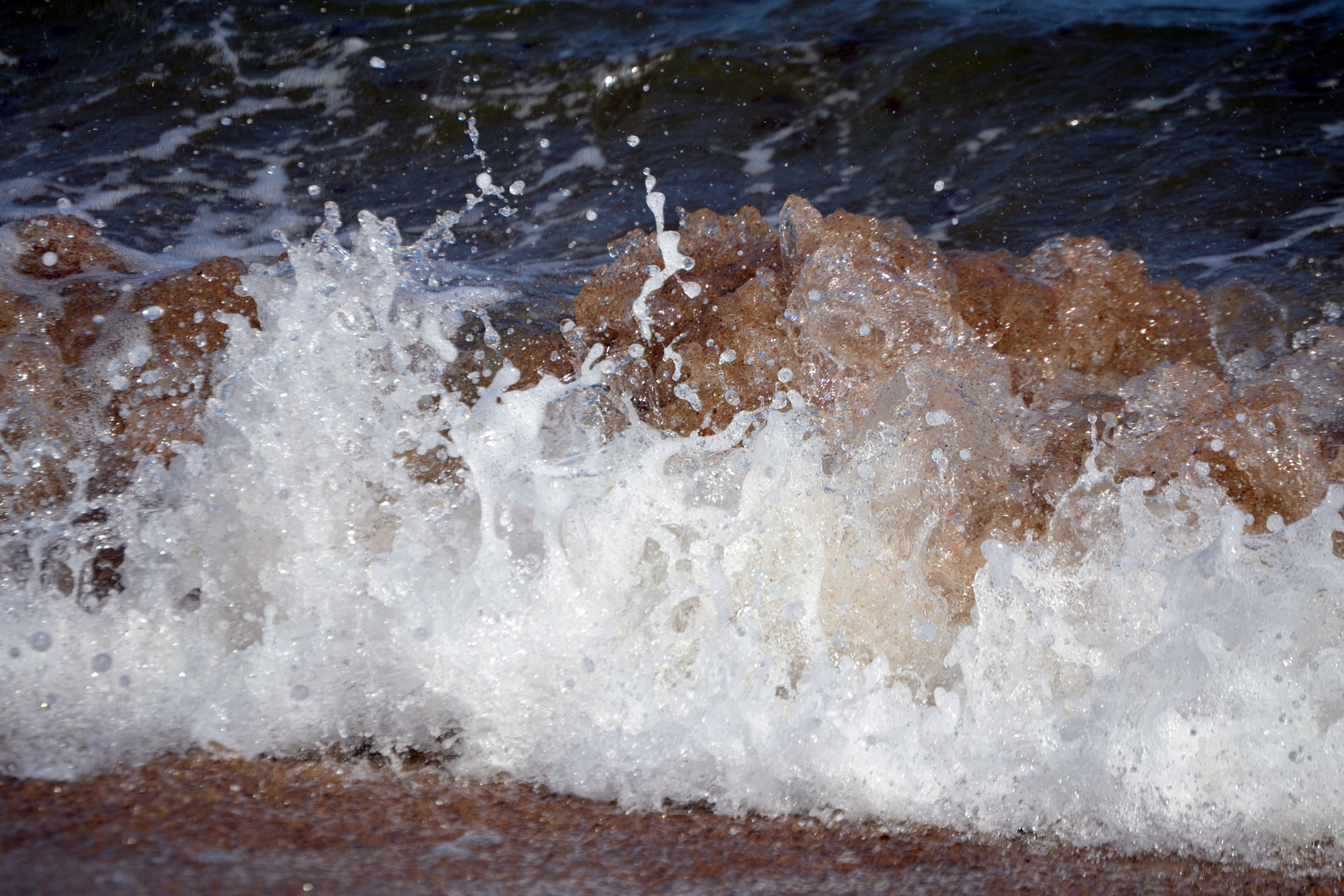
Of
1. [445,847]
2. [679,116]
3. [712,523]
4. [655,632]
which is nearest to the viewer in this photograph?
[445,847]

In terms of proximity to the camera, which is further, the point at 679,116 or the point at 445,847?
the point at 679,116

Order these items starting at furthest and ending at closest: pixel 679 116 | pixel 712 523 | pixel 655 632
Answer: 1. pixel 679 116
2. pixel 712 523
3. pixel 655 632

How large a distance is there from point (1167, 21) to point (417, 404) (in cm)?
411

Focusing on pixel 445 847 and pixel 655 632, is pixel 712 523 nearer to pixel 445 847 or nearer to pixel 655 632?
pixel 655 632

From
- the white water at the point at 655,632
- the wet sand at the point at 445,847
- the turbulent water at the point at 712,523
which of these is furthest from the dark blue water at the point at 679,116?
the wet sand at the point at 445,847

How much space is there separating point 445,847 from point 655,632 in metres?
0.50

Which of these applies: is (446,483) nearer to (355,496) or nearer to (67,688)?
(355,496)

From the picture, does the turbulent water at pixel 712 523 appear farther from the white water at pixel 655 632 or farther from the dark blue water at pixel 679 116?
the dark blue water at pixel 679 116

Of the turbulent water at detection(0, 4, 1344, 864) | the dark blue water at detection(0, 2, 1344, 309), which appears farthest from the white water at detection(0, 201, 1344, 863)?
the dark blue water at detection(0, 2, 1344, 309)

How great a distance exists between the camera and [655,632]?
1627 millimetres

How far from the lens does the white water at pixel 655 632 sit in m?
1.47

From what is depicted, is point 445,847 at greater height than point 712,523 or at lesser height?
lesser

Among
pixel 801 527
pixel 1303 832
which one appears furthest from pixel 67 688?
pixel 1303 832

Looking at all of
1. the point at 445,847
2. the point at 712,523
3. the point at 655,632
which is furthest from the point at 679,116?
the point at 445,847
